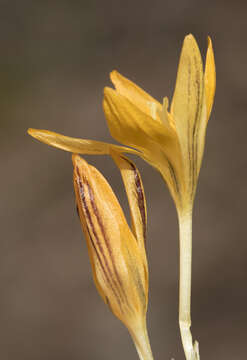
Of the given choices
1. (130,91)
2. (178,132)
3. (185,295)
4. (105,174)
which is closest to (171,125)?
(178,132)

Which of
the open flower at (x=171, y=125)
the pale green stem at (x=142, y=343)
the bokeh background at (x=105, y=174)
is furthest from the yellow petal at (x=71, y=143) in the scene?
the bokeh background at (x=105, y=174)

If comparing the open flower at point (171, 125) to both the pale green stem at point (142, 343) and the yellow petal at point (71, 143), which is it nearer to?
the yellow petal at point (71, 143)

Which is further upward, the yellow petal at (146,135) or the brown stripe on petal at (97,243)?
the yellow petal at (146,135)

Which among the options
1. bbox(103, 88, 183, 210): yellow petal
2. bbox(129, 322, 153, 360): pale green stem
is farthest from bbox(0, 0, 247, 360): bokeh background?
bbox(103, 88, 183, 210): yellow petal

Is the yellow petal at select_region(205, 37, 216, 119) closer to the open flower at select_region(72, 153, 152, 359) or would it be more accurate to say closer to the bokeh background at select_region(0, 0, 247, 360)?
the open flower at select_region(72, 153, 152, 359)

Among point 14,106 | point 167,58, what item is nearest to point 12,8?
point 14,106

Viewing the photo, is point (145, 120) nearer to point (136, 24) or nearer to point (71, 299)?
point (71, 299)

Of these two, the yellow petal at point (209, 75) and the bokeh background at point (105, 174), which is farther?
the bokeh background at point (105, 174)
